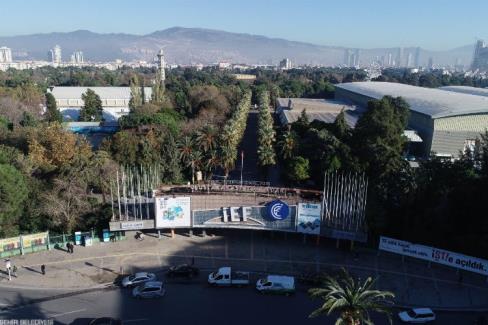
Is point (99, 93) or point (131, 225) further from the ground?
point (99, 93)

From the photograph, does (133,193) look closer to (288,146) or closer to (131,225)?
(131,225)

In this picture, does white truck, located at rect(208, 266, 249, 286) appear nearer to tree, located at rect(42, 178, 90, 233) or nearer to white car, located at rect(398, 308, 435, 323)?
white car, located at rect(398, 308, 435, 323)

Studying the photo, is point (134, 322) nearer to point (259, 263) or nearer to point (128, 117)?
point (259, 263)

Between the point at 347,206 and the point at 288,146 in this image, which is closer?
the point at 347,206

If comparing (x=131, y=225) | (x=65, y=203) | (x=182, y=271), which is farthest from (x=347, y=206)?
(x=65, y=203)

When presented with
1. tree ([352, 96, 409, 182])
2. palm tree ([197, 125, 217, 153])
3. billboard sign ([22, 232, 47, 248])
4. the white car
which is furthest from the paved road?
palm tree ([197, 125, 217, 153])

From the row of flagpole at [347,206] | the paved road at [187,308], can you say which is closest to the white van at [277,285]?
the paved road at [187,308]

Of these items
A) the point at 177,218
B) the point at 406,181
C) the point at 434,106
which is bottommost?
the point at 177,218

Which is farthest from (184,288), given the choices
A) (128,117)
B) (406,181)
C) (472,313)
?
(128,117)
